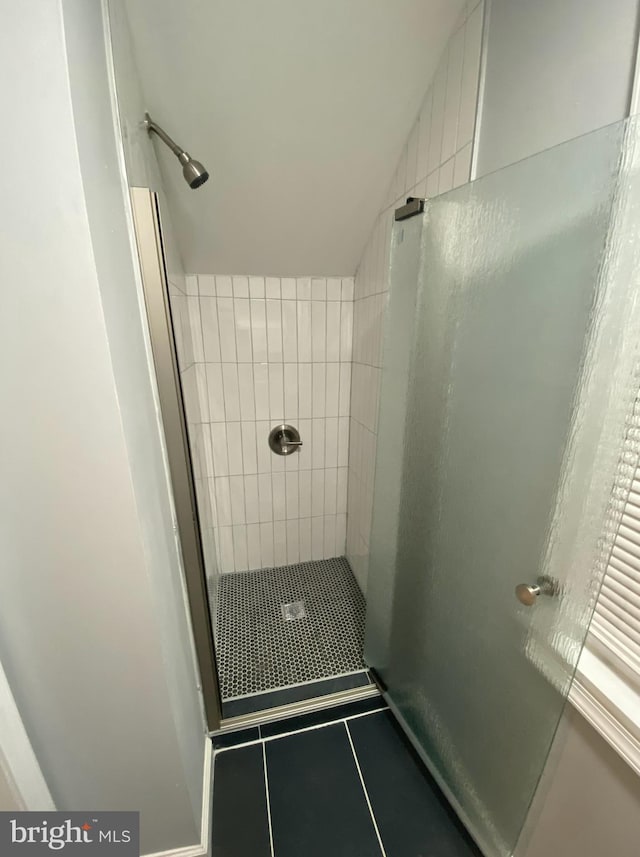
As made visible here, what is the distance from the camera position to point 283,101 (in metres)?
1.07

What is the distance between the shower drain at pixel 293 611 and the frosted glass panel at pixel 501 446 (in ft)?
2.18

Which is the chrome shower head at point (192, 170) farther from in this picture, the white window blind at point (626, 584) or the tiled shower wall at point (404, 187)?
the white window blind at point (626, 584)

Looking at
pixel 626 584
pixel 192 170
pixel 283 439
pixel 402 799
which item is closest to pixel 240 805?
pixel 402 799

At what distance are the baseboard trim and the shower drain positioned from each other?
0.63m

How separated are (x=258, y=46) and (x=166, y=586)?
1.48m

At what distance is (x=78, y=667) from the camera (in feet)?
2.38

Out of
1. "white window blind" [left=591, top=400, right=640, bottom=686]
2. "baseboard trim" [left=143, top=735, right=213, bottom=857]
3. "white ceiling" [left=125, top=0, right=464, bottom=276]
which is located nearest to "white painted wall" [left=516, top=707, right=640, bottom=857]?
"white window blind" [left=591, top=400, right=640, bottom=686]

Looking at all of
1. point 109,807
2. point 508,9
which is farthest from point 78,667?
point 508,9

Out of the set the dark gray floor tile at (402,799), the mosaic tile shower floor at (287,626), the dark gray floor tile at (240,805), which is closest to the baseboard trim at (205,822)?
the dark gray floor tile at (240,805)

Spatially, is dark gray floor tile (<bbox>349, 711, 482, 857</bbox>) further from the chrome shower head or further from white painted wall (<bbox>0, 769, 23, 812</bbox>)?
the chrome shower head

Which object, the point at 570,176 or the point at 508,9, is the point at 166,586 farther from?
the point at 508,9

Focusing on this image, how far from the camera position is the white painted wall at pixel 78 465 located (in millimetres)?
482

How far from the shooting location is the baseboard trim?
0.96 meters

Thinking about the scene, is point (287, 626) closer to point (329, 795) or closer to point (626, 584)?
point (329, 795)
